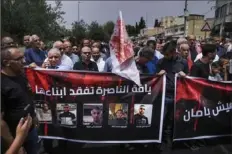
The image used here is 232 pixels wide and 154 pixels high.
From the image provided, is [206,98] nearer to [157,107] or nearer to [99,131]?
[157,107]

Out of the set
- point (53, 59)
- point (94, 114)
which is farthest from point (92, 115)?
point (53, 59)

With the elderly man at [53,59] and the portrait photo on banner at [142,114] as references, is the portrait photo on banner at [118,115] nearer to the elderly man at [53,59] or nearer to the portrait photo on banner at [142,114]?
the portrait photo on banner at [142,114]

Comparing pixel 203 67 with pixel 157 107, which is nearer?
pixel 157 107

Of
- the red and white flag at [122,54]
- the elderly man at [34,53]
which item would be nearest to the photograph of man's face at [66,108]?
the red and white flag at [122,54]

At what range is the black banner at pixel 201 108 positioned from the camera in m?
6.02

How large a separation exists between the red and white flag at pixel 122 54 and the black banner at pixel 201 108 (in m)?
0.81

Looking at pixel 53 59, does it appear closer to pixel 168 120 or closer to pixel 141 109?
pixel 141 109

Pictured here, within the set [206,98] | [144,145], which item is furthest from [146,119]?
[206,98]

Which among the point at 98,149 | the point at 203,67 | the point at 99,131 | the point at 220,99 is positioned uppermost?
the point at 203,67

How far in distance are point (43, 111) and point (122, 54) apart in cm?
142

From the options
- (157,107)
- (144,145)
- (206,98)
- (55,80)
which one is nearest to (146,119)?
(157,107)

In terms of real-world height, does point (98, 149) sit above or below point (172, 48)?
below

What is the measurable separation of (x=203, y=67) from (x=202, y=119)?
0.86 m

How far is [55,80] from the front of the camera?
5.70 metres
